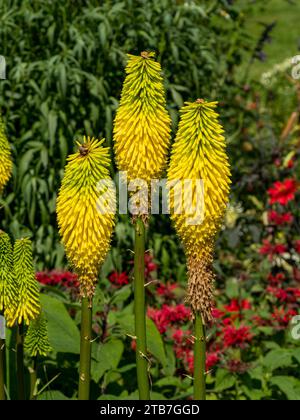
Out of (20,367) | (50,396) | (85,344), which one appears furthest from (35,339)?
(50,396)

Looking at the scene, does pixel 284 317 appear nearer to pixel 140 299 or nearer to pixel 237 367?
pixel 237 367

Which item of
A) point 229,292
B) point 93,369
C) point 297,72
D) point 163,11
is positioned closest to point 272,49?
point 297,72

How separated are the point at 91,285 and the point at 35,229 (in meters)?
3.53

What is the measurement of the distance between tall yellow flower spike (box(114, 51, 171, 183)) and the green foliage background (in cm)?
314

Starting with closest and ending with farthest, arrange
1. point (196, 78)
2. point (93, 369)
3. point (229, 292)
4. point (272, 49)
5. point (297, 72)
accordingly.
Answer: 1. point (93, 369)
2. point (229, 292)
3. point (196, 78)
4. point (297, 72)
5. point (272, 49)

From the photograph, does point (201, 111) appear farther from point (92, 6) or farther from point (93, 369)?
point (92, 6)

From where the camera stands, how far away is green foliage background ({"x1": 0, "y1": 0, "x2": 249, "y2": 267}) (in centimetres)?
591

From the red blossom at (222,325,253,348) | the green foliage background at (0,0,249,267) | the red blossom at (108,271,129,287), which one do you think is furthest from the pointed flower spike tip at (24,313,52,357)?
the green foliage background at (0,0,249,267)

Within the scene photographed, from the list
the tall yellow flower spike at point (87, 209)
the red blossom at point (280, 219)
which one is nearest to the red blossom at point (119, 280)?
the red blossom at point (280, 219)

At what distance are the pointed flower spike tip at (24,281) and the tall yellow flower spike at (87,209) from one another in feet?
0.60

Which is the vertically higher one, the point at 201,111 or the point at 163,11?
the point at 163,11

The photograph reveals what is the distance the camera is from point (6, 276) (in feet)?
8.99

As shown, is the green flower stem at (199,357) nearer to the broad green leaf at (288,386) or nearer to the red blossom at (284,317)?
the broad green leaf at (288,386)

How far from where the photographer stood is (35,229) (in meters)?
6.14
